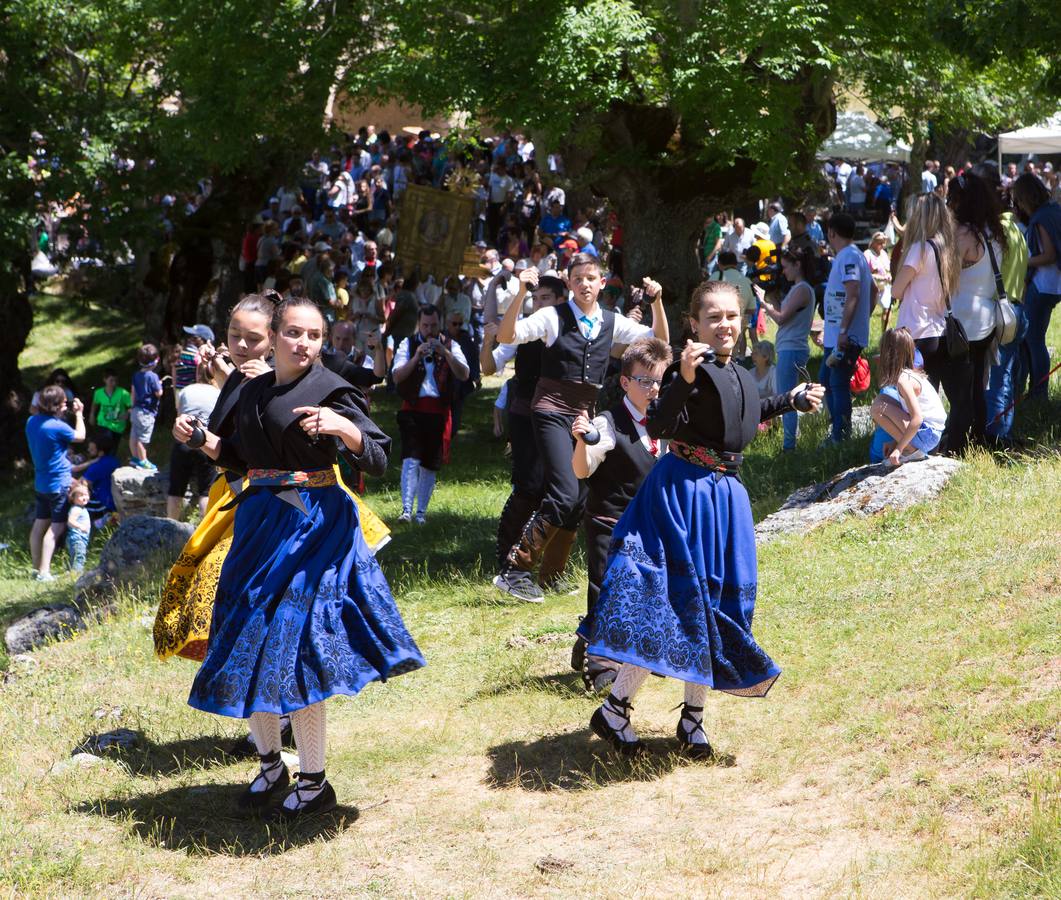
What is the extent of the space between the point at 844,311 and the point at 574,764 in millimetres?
5710

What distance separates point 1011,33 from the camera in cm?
967

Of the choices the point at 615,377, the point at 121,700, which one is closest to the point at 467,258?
the point at 615,377

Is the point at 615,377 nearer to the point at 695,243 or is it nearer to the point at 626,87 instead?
the point at 695,243

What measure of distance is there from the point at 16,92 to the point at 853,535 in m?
14.2

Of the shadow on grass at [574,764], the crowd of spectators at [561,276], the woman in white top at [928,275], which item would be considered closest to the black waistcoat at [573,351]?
the crowd of spectators at [561,276]

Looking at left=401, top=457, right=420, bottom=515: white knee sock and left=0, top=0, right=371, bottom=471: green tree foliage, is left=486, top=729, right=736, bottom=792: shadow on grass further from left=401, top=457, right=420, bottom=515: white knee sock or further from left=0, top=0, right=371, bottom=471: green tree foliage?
left=0, top=0, right=371, bottom=471: green tree foliage

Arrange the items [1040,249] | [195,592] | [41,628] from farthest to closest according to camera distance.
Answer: [41,628] < [1040,249] < [195,592]

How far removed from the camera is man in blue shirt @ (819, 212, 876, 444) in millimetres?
10328

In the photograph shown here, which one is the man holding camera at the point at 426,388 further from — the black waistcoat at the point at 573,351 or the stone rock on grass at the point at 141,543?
the black waistcoat at the point at 573,351

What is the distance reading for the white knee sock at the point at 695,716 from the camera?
553cm

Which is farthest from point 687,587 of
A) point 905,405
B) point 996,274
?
point 996,274

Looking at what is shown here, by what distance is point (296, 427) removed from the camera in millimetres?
5047

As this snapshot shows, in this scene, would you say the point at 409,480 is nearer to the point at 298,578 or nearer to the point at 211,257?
the point at 298,578

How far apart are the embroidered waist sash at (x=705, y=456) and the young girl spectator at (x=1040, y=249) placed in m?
5.07
